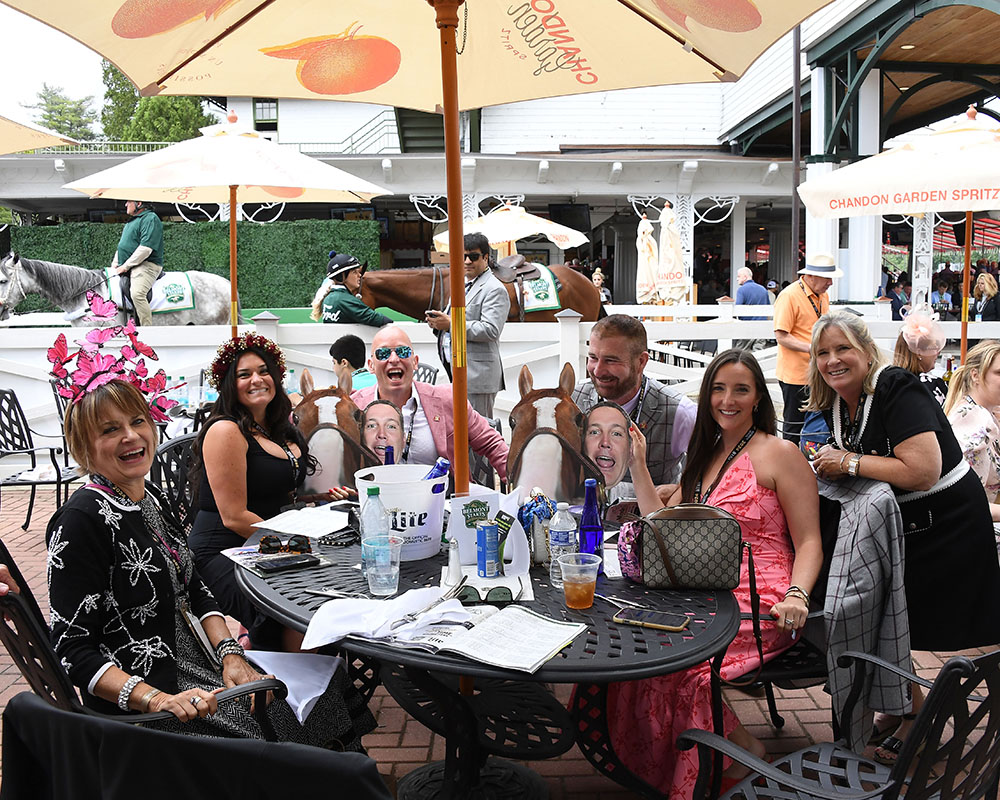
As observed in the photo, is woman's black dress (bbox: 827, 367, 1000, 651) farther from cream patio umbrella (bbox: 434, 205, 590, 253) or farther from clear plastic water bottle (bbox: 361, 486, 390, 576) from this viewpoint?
cream patio umbrella (bbox: 434, 205, 590, 253)

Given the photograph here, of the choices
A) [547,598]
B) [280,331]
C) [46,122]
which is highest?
[46,122]

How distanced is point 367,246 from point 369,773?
733 inches

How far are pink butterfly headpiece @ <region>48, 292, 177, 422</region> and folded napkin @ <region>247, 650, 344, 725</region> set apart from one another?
31.8 inches

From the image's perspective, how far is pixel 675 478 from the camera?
12.7ft

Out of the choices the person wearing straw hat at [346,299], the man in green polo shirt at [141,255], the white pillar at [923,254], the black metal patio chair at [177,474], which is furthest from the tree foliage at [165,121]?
the black metal patio chair at [177,474]

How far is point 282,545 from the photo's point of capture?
2988 millimetres

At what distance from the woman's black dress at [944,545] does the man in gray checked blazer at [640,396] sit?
923mm

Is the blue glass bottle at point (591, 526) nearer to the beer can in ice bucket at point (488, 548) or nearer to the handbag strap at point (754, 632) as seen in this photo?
the beer can in ice bucket at point (488, 548)

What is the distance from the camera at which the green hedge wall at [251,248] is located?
19.0 metres

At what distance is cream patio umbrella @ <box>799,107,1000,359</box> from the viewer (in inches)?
219

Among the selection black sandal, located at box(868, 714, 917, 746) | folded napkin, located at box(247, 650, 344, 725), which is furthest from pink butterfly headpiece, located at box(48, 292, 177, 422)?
black sandal, located at box(868, 714, 917, 746)

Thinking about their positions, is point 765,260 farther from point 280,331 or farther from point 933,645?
point 933,645

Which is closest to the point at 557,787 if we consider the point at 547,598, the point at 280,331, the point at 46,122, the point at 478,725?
the point at 478,725

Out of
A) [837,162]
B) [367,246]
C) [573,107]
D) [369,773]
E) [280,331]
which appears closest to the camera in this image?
[369,773]
